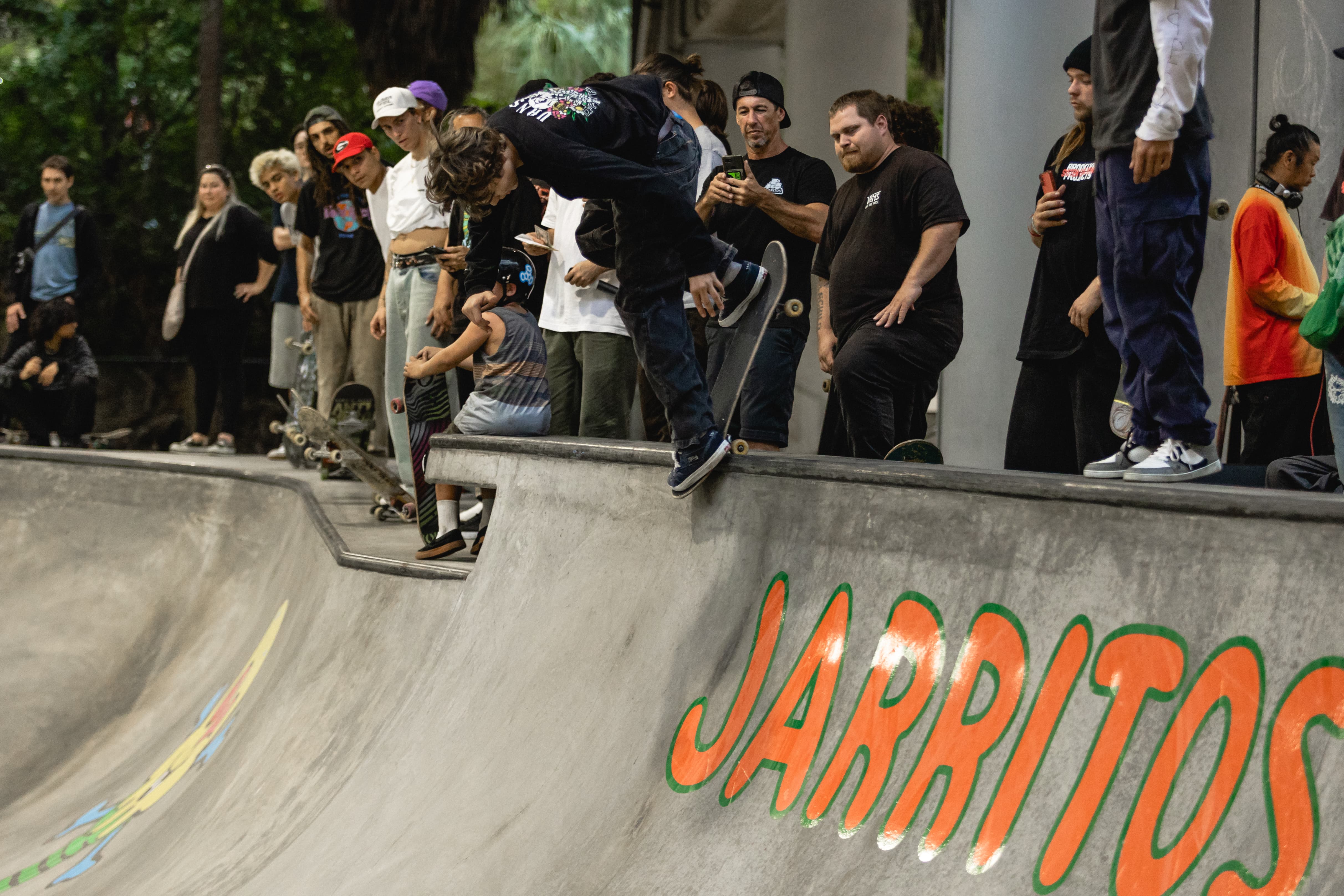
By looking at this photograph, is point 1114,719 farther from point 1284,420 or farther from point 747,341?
point 1284,420

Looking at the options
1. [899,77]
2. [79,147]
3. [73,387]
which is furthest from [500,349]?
[79,147]

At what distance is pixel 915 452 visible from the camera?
4285 millimetres

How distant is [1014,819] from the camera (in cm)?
258

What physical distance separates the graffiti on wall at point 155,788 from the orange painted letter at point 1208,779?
427 cm

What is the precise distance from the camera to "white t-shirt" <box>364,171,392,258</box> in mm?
6648

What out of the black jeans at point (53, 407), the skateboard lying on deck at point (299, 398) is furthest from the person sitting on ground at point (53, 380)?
the skateboard lying on deck at point (299, 398)

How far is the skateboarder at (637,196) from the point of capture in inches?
148

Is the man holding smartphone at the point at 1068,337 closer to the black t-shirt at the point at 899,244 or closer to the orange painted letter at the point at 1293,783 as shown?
the black t-shirt at the point at 899,244

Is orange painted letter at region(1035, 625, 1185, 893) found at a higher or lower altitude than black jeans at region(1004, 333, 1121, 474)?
lower

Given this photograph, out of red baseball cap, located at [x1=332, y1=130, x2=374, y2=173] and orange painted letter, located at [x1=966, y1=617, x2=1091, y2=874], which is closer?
orange painted letter, located at [x1=966, y1=617, x2=1091, y2=874]

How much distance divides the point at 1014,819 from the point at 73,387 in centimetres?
972

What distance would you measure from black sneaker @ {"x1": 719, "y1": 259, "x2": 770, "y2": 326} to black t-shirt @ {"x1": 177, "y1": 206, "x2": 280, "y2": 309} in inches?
252

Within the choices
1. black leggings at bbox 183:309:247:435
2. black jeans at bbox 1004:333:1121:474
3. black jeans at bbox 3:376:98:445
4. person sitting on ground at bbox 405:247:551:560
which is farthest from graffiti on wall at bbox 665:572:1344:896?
black jeans at bbox 3:376:98:445

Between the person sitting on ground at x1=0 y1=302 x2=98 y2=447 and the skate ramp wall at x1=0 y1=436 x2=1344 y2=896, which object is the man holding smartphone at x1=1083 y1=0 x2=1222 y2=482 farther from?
the person sitting on ground at x1=0 y1=302 x2=98 y2=447
